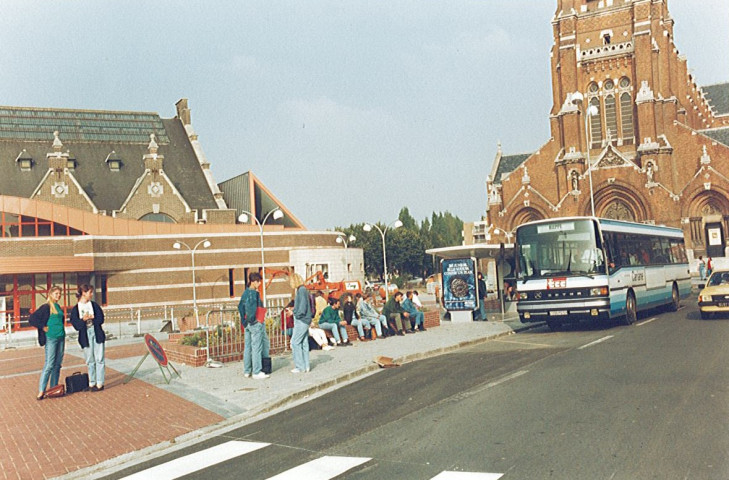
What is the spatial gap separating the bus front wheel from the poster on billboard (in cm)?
505

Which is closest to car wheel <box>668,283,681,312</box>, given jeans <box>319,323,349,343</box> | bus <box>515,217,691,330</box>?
bus <box>515,217,691,330</box>

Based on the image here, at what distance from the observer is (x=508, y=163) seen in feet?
230

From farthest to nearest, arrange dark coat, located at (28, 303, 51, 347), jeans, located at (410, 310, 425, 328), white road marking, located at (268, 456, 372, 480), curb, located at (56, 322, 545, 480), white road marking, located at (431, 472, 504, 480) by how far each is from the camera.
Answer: jeans, located at (410, 310, 425, 328) < dark coat, located at (28, 303, 51, 347) < curb, located at (56, 322, 545, 480) < white road marking, located at (268, 456, 372, 480) < white road marking, located at (431, 472, 504, 480)

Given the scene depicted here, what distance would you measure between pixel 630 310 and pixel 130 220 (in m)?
33.8

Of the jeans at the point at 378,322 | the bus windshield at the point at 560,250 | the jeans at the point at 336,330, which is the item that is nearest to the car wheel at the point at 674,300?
the bus windshield at the point at 560,250

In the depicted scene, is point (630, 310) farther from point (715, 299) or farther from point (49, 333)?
point (49, 333)

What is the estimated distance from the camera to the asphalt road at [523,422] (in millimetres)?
5562

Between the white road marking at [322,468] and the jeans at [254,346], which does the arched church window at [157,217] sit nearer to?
the jeans at [254,346]

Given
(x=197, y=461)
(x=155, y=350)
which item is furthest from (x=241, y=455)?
(x=155, y=350)

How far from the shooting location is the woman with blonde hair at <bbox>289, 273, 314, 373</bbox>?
38.1 ft

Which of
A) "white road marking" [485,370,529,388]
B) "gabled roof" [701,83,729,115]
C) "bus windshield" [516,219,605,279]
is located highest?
"gabled roof" [701,83,729,115]

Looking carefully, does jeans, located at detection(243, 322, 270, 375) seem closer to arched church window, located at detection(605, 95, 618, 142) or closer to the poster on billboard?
the poster on billboard

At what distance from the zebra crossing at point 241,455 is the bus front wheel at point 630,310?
13.1 metres

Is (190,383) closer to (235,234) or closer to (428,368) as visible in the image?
(428,368)
